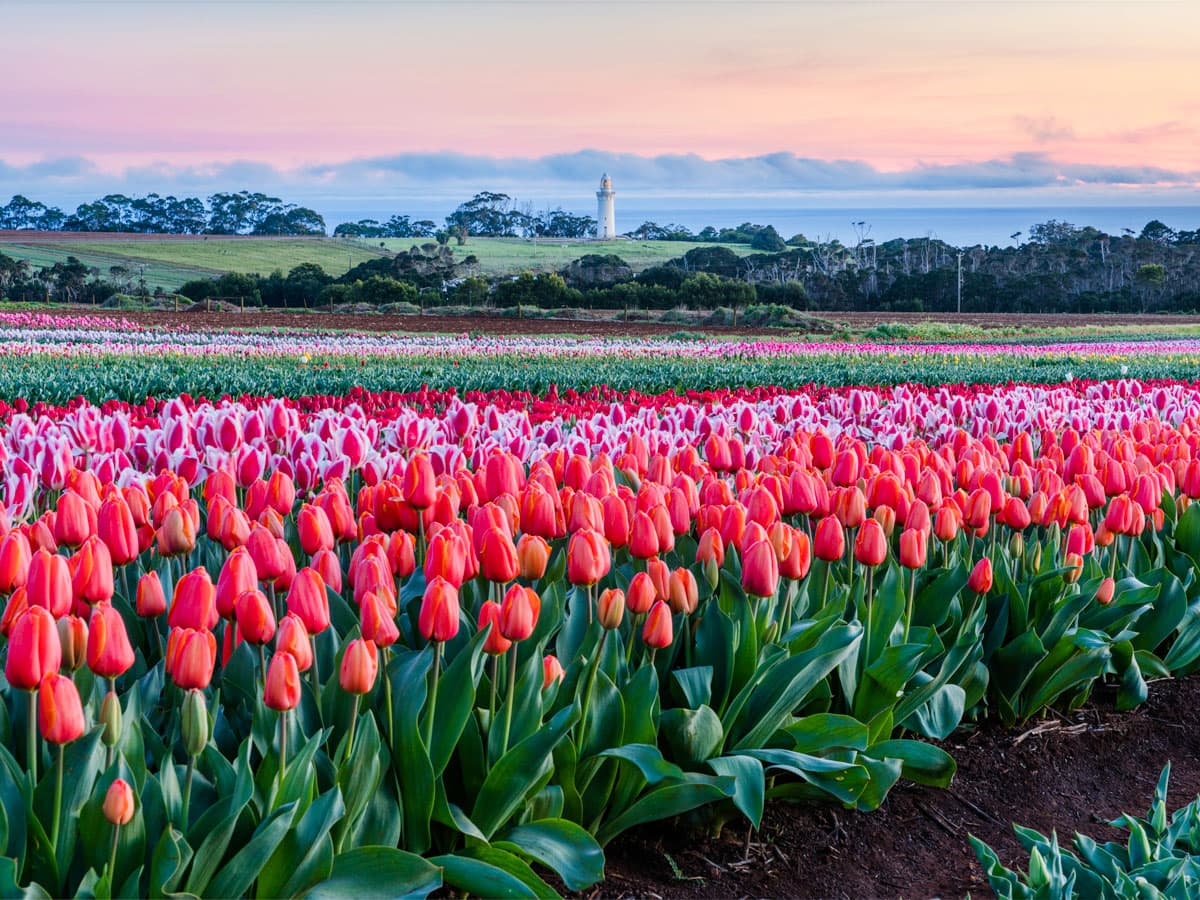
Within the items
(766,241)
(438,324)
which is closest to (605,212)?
(766,241)

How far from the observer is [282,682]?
198 centimetres

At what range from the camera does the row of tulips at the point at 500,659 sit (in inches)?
79.9

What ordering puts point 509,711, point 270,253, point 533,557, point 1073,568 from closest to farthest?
point 509,711 → point 533,557 → point 1073,568 → point 270,253

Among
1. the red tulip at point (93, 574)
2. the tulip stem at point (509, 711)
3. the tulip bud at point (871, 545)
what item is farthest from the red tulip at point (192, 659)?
the tulip bud at point (871, 545)

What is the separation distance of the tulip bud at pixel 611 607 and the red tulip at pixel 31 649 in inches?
42.7

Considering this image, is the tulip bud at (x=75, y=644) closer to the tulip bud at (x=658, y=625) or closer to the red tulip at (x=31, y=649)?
the red tulip at (x=31, y=649)

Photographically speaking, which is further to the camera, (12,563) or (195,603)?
(12,563)

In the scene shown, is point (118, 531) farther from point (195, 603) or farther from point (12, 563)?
point (195, 603)

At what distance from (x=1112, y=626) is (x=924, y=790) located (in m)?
1.00

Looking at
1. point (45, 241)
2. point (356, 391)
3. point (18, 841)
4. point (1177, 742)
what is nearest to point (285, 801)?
point (18, 841)

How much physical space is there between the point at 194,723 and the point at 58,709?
24 centimetres

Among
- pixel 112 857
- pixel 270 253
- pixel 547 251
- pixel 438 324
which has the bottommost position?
pixel 112 857

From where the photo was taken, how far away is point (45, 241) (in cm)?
7838

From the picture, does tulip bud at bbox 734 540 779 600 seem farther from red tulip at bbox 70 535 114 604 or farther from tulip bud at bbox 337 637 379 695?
red tulip at bbox 70 535 114 604
